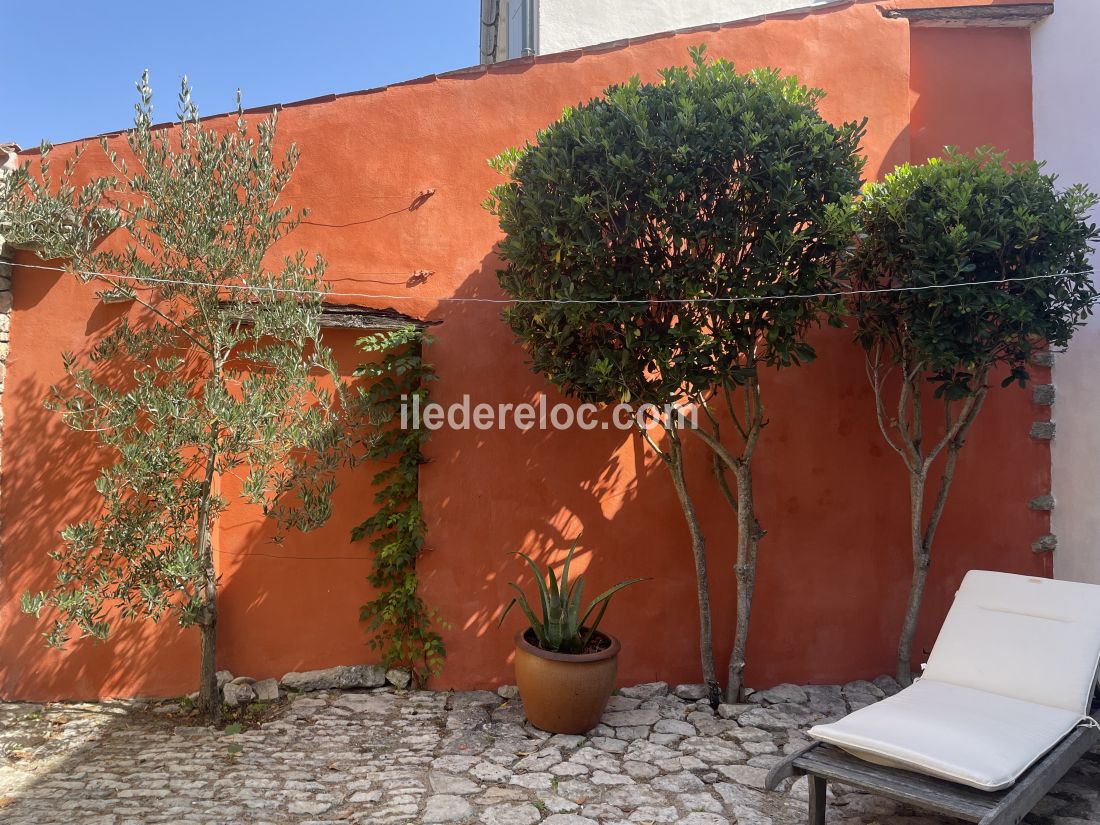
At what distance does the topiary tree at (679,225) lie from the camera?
4.12 meters

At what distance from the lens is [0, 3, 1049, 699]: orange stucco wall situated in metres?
4.91

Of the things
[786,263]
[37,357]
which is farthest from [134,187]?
[786,263]

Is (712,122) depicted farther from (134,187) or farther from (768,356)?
(134,187)

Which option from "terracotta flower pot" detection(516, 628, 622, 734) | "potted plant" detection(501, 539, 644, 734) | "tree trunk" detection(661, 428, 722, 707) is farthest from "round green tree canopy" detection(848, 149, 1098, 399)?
"terracotta flower pot" detection(516, 628, 622, 734)

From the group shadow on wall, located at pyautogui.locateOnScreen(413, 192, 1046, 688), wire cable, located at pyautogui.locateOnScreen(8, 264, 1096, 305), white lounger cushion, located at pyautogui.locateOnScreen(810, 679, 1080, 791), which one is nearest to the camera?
white lounger cushion, located at pyautogui.locateOnScreen(810, 679, 1080, 791)

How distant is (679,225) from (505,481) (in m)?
2.06

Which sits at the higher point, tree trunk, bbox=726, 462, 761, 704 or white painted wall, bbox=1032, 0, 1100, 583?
white painted wall, bbox=1032, 0, 1100, 583

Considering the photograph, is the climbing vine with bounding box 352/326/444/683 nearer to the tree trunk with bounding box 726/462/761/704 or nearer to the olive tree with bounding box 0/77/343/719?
the olive tree with bounding box 0/77/343/719

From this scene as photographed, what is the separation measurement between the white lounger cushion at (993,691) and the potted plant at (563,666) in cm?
138

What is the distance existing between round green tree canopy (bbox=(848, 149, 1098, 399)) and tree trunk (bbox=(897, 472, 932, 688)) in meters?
0.75

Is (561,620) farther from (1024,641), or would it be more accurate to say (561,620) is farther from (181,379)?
(181,379)

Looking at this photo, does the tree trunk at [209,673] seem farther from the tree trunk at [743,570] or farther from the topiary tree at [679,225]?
the tree trunk at [743,570]

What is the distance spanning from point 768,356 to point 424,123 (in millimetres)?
2807

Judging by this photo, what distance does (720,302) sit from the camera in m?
4.25
